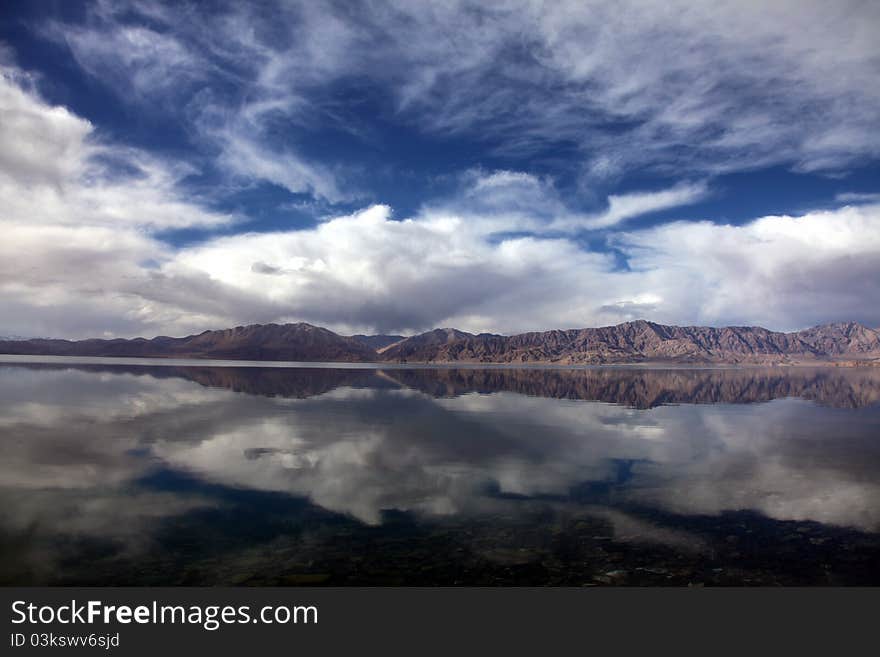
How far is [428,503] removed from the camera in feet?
74.7

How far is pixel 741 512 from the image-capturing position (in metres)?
22.2

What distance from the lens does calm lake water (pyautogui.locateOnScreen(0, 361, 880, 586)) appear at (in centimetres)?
1594

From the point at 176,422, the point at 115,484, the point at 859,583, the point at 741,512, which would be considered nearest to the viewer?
the point at 859,583

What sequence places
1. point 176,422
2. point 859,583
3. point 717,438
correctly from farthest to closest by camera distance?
point 176,422, point 717,438, point 859,583

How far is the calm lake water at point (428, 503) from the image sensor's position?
15938 mm
